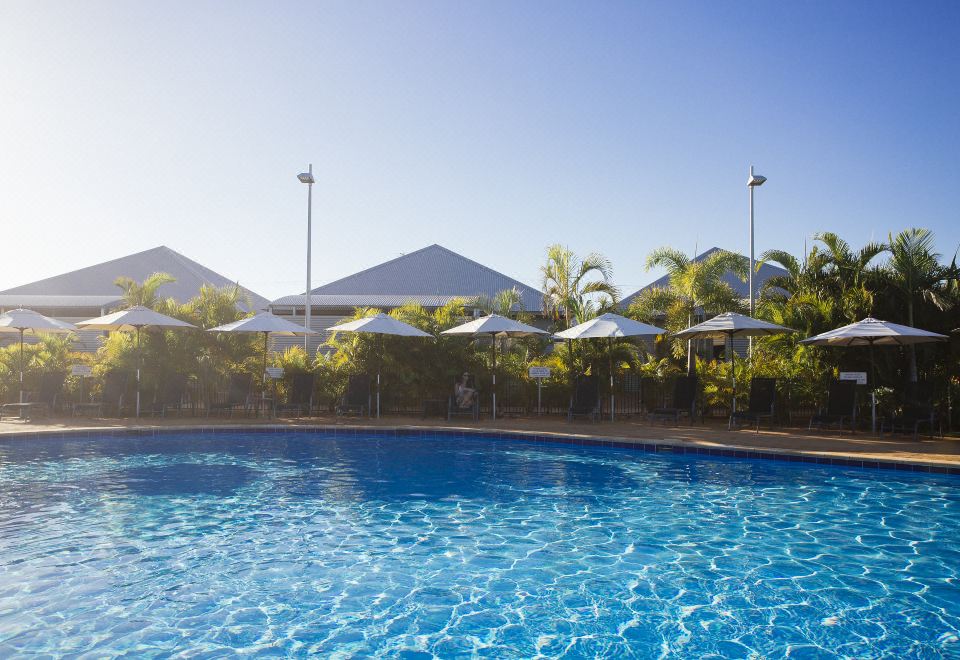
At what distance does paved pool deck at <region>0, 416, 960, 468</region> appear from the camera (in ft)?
30.5

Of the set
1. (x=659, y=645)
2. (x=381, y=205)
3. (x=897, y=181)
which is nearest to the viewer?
(x=659, y=645)

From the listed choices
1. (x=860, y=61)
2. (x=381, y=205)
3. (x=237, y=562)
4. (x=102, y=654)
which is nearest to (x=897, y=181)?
(x=860, y=61)

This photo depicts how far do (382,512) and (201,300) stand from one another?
1046 cm

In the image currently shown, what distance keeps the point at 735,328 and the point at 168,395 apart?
11.8 m

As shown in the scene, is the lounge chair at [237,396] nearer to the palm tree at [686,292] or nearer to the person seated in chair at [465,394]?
the person seated in chair at [465,394]

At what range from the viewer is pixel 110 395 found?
1330cm

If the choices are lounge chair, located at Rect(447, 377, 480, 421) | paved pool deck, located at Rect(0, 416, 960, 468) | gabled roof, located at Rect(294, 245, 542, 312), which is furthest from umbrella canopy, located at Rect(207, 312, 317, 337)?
gabled roof, located at Rect(294, 245, 542, 312)

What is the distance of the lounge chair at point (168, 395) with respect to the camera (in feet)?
44.3

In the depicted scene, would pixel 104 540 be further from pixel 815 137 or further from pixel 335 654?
pixel 815 137

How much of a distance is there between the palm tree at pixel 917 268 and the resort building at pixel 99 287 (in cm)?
2180

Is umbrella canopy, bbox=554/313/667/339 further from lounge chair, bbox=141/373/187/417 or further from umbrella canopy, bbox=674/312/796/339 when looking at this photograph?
lounge chair, bbox=141/373/187/417

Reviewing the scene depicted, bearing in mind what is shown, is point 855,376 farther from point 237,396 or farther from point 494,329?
point 237,396

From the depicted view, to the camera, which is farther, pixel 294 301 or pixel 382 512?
pixel 294 301

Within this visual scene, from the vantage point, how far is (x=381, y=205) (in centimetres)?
1983
